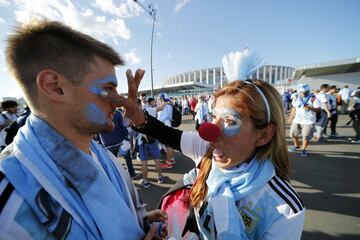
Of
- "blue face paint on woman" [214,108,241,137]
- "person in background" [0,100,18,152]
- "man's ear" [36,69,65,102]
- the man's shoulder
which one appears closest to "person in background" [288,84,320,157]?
"blue face paint on woman" [214,108,241,137]

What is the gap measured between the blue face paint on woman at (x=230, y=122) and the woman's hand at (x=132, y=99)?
0.60 m

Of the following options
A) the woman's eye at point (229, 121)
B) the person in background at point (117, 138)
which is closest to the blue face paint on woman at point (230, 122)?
the woman's eye at point (229, 121)

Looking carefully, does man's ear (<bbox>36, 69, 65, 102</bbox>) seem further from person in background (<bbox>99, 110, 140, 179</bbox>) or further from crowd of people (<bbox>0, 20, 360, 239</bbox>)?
person in background (<bbox>99, 110, 140, 179</bbox>)

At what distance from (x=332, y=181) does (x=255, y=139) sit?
148 inches

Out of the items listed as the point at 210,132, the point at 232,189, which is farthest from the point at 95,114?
the point at 232,189

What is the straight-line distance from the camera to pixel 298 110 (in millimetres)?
5547

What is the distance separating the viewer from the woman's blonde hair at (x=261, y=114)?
118 centimetres

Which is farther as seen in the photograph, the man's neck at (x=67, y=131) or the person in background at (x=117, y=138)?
the person in background at (x=117, y=138)

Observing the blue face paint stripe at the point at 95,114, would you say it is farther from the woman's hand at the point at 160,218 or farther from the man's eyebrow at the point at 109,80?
the woman's hand at the point at 160,218

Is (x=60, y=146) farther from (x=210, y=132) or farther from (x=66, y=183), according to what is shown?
(x=210, y=132)

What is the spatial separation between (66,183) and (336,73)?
23.9 metres

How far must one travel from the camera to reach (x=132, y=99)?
1421 millimetres

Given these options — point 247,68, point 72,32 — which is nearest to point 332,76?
point 247,68

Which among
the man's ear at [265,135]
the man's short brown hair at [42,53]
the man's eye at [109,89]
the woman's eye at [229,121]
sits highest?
the man's short brown hair at [42,53]
